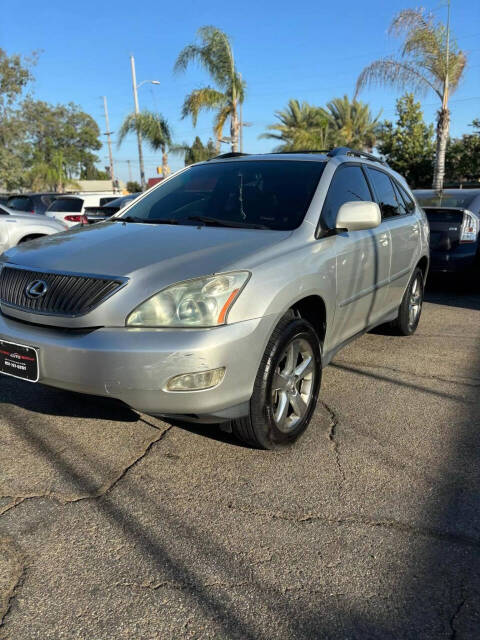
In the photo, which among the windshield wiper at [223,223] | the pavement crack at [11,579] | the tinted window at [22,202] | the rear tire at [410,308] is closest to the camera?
the pavement crack at [11,579]

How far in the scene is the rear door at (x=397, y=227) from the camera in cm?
464

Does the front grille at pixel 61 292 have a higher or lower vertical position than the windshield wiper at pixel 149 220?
lower

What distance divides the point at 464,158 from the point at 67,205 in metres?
20.0

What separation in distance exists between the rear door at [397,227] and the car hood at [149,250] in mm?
1703

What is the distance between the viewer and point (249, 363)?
272 cm

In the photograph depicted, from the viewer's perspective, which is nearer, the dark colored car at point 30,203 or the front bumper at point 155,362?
the front bumper at point 155,362

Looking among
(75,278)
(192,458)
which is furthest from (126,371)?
(192,458)

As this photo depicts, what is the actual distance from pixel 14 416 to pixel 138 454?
101cm

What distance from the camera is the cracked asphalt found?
1.96 meters

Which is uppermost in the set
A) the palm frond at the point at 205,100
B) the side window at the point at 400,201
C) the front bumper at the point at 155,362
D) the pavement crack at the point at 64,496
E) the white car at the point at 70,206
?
the palm frond at the point at 205,100

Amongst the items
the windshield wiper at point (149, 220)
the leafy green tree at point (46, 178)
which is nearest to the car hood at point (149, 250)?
the windshield wiper at point (149, 220)

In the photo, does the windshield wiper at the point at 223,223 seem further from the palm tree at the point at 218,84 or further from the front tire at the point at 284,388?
the palm tree at the point at 218,84

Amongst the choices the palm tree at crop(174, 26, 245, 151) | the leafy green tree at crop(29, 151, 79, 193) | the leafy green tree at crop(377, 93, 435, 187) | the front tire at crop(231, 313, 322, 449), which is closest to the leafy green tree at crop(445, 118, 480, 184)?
the leafy green tree at crop(377, 93, 435, 187)

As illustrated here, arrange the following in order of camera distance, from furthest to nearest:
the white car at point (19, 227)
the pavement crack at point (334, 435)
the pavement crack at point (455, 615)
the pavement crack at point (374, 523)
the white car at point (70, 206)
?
the white car at point (70, 206)
the white car at point (19, 227)
the pavement crack at point (334, 435)
the pavement crack at point (374, 523)
the pavement crack at point (455, 615)
